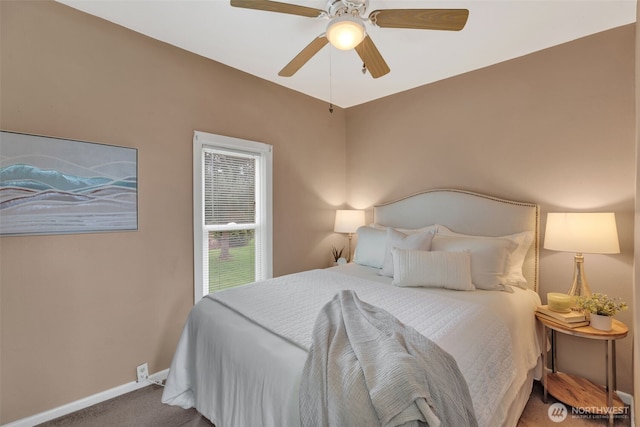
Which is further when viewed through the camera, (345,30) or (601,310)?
(601,310)

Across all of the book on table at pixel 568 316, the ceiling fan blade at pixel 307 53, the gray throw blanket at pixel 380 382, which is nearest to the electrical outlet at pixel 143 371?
the gray throw blanket at pixel 380 382

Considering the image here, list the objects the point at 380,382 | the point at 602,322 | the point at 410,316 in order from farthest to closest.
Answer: the point at 602,322
the point at 410,316
the point at 380,382

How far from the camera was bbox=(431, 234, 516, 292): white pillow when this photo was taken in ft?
6.90

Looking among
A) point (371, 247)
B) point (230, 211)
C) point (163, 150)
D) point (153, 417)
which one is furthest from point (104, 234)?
point (371, 247)

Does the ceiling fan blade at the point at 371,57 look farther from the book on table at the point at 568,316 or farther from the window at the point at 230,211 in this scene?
the book on table at the point at 568,316

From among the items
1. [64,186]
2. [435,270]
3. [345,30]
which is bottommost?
[435,270]

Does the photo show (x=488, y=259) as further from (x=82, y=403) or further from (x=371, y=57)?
(x=82, y=403)

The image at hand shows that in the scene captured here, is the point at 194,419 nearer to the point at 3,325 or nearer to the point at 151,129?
the point at 3,325

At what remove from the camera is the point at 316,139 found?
357 cm

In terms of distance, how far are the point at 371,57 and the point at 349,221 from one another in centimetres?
194

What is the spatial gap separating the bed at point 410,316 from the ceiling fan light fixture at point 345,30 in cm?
149

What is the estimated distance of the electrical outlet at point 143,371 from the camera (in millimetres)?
2223

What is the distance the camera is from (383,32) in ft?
7.07

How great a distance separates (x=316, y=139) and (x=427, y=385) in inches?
118
